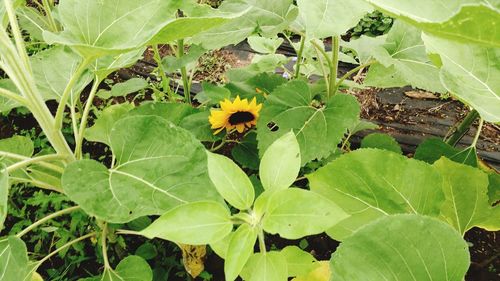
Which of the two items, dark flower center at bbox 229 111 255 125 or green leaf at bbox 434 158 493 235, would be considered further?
dark flower center at bbox 229 111 255 125

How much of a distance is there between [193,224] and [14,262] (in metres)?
0.42

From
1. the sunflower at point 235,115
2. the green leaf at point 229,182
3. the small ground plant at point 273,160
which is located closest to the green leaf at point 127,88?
the small ground plant at point 273,160

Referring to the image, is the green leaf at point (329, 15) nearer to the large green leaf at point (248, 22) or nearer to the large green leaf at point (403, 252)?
the large green leaf at point (403, 252)

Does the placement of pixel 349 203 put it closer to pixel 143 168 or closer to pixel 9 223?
pixel 143 168

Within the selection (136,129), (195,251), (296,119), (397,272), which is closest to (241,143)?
(296,119)

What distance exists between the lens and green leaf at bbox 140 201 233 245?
0.60 m

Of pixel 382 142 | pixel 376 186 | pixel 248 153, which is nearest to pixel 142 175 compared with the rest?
pixel 376 186

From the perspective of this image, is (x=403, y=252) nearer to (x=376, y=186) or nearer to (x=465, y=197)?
(x=376, y=186)

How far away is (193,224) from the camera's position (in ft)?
2.03

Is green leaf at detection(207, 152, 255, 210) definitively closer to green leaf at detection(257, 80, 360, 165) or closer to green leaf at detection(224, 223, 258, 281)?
green leaf at detection(224, 223, 258, 281)

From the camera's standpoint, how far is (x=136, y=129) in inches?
32.3

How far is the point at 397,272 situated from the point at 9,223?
128cm

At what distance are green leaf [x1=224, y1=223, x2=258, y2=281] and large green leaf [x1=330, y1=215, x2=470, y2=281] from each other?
0.13 meters

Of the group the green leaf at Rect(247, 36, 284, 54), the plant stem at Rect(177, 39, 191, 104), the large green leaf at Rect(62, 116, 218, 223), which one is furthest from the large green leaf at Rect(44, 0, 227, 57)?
the green leaf at Rect(247, 36, 284, 54)
